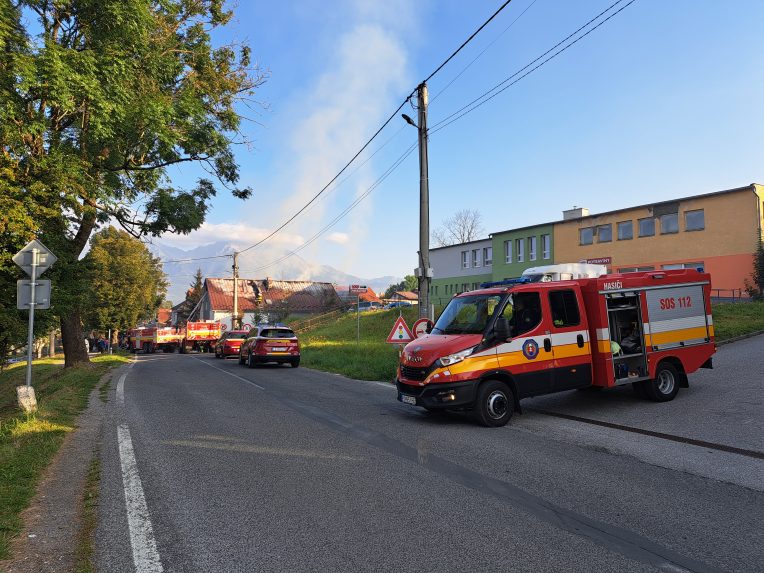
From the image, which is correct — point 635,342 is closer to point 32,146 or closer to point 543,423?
point 543,423

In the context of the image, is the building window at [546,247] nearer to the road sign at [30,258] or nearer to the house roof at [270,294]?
the house roof at [270,294]

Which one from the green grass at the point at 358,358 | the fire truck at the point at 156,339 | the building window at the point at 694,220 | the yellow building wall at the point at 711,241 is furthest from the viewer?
the fire truck at the point at 156,339

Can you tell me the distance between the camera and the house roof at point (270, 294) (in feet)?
206

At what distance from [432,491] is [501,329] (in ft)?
12.5

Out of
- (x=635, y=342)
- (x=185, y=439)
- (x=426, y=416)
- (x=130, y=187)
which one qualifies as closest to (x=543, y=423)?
(x=426, y=416)

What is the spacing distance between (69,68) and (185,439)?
26.0 feet

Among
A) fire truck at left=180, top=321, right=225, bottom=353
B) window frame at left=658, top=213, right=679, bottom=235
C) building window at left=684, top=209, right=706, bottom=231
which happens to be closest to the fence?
building window at left=684, top=209, right=706, bottom=231

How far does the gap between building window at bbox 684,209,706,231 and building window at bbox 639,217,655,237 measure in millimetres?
2266

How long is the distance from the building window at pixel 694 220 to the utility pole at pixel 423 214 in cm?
2633

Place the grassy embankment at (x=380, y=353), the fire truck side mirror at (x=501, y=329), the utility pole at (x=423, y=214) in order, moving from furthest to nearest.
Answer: the grassy embankment at (x=380, y=353) → the utility pole at (x=423, y=214) → the fire truck side mirror at (x=501, y=329)

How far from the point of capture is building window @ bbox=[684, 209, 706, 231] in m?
33.8

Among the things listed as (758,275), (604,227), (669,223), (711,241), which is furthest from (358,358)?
(604,227)

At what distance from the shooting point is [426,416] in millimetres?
9211

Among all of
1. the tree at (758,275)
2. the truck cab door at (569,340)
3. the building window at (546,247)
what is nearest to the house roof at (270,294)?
the building window at (546,247)
